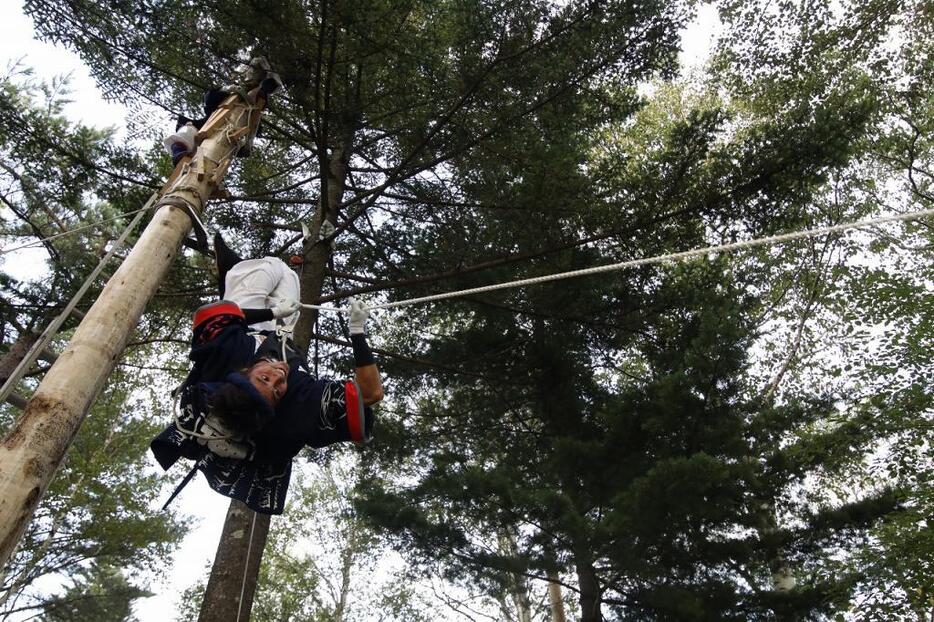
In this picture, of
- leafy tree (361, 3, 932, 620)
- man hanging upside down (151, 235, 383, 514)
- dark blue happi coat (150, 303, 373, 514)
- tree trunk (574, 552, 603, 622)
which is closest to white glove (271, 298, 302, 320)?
man hanging upside down (151, 235, 383, 514)

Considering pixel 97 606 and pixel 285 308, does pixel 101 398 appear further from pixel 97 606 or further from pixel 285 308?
pixel 285 308

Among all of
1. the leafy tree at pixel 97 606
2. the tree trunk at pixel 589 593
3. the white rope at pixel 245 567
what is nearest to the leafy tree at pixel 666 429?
the tree trunk at pixel 589 593

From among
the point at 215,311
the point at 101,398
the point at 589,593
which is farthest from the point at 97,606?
the point at 215,311

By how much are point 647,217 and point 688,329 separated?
61.9 inches

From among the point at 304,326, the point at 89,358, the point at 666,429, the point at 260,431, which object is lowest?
the point at 89,358

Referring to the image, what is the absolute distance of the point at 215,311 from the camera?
3.25m

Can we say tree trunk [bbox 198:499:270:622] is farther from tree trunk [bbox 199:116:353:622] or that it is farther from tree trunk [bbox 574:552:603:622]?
tree trunk [bbox 574:552:603:622]

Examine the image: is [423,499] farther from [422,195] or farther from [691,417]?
[422,195]

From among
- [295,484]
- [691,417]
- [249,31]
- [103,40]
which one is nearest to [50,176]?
[103,40]

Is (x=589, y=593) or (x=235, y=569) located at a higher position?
(x=589, y=593)

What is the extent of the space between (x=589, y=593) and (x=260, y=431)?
4935 millimetres

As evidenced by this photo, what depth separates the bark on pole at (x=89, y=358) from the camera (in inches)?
81.2

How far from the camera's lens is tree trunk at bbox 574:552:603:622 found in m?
6.92

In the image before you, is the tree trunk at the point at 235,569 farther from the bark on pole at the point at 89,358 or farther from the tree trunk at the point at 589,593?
the tree trunk at the point at 589,593
